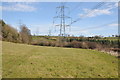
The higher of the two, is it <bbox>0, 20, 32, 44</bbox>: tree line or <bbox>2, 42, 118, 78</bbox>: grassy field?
<bbox>0, 20, 32, 44</bbox>: tree line

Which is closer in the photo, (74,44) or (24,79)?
(24,79)

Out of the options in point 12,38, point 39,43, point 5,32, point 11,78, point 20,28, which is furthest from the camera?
point 20,28

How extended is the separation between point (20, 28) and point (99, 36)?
85.5 ft

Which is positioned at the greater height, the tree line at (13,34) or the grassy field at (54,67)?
the tree line at (13,34)

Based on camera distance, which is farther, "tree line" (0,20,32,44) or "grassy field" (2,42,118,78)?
"tree line" (0,20,32,44)

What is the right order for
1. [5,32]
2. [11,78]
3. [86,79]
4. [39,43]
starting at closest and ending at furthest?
1. [11,78]
2. [86,79]
3. [5,32]
4. [39,43]

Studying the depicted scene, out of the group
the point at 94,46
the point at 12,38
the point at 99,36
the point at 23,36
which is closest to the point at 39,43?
the point at 23,36

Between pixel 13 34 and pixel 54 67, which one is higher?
pixel 13 34

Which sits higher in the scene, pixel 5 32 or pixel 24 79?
pixel 5 32

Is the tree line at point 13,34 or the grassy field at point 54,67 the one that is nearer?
the grassy field at point 54,67

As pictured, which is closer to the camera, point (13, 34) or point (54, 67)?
point (54, 67)

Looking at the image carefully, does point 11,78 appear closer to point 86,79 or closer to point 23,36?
point 86,79

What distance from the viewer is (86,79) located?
16.2ft

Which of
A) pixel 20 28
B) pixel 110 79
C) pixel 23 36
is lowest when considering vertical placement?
pixel 110 79
